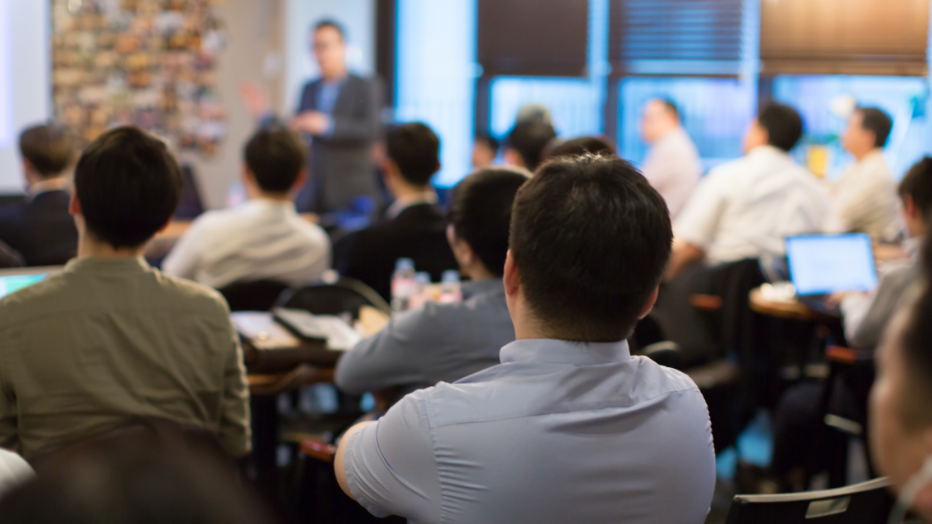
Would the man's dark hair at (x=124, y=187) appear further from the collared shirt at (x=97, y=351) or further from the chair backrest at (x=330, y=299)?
the chair backrest at (x=330, y=299)

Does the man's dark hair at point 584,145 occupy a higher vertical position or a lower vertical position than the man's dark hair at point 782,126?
lower

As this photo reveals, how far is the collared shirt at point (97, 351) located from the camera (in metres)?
1.57

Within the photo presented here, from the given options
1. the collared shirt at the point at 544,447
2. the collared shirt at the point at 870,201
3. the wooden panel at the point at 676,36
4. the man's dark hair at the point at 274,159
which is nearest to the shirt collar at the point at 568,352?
the collared shirt at the point at 544,447

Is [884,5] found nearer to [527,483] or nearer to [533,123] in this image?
[533,123]

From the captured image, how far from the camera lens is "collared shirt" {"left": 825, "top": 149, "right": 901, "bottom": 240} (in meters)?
5.08

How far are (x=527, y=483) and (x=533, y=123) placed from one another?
10.5ft

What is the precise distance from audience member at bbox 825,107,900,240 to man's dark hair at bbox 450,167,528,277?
12.6 ft

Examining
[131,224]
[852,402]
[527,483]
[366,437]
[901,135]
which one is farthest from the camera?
[901,135]

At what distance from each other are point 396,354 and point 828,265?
242 centimetres

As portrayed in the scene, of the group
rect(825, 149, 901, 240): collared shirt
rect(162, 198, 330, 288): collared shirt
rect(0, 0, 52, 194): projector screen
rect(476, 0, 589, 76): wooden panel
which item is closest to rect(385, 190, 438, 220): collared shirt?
rect(162, 198, 330, 288): collared shirt

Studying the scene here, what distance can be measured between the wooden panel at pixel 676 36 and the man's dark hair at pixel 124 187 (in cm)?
514

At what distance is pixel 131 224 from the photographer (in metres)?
1.67

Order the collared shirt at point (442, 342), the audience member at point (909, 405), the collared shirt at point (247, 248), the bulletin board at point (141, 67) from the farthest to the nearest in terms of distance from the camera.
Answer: the bulletin board at point (141, 67) → the collared shirt at point (247, 248) → the collared shirt at point (442, 342) → the audience member at point (909, 405)

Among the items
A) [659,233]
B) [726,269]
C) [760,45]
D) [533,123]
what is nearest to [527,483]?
[659,233]
